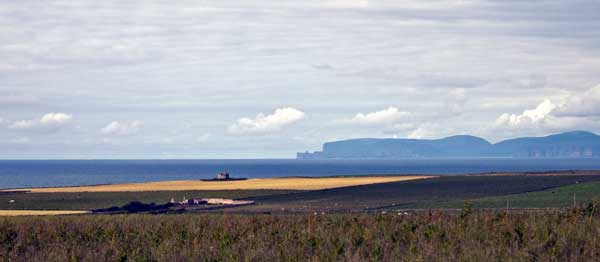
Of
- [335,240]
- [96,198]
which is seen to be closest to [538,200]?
[96,198]

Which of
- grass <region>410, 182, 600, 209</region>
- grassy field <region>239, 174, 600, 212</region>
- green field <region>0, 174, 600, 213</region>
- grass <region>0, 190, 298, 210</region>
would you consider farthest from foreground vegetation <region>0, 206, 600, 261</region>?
grass <region>0, 190, 298, 210</region>

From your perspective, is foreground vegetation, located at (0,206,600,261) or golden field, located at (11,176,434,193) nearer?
foreground vegetation, located at (0,206,600,261)

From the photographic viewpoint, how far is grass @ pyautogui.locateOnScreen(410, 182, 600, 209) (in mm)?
56619

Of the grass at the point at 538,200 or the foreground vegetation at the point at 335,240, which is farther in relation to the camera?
the grass at the point at 538,200

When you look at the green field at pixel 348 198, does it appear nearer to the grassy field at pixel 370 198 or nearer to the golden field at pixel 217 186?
the grassy field at pixel 370 198

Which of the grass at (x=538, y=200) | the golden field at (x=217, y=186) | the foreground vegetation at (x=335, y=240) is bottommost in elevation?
the foreground vegetation at (x=335, y=240)

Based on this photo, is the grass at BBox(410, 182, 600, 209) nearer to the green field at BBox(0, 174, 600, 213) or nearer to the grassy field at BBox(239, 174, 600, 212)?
the green field at BBox(0, 174, 600, 213)

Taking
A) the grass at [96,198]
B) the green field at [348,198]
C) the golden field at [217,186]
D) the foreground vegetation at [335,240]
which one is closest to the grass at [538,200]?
the green field at [348,198]

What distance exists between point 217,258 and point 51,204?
55.0 m

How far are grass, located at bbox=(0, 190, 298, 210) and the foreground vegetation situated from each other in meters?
42.8

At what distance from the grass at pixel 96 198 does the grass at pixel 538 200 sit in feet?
76.1

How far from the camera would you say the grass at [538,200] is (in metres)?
Answer: 56.6

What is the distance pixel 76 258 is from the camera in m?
20.9

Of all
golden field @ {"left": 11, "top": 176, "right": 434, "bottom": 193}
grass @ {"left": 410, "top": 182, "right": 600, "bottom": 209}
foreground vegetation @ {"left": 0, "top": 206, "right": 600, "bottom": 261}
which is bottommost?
foreground vegetation @ {"left": 0, "top": 206, "right": 600, "bottom": 261}
